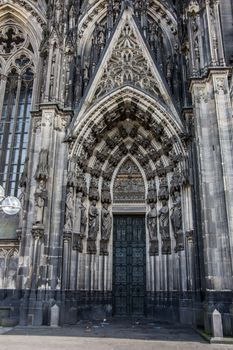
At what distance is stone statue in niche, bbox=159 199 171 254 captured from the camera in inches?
492

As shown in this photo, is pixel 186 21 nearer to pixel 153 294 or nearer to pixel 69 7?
pixel 69 7

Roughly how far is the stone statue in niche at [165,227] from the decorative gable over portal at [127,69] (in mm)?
3867

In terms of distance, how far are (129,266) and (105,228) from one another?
185cm

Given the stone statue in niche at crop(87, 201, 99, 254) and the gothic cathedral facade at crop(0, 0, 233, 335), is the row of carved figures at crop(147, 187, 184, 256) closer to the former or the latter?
the gothic cathedral facade at crop(0, 0, 233, 335)

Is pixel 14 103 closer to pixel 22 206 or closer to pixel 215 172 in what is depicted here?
pixel 22 206

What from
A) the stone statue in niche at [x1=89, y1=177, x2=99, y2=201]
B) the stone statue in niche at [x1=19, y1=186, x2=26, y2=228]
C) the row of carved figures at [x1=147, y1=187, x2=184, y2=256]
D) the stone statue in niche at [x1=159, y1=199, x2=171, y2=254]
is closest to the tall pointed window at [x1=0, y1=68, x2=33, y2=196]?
the stone statue in niche at [x1=19, y1=186, x2=26, y2=228]

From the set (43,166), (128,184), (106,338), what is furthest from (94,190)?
(106,338)

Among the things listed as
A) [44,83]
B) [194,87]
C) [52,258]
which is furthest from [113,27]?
[52,258]

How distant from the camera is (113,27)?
14.8 meters

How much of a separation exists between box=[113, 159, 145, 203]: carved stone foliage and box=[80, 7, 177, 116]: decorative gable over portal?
332 cm

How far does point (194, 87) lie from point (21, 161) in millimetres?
8030

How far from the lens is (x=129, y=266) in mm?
13328

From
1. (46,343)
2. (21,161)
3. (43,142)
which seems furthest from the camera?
(21,161)

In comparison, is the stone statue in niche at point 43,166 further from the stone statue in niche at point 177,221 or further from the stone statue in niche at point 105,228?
the stone statue in niche at point 177,221
